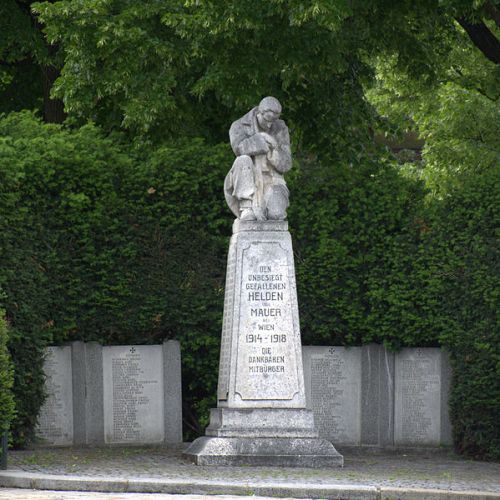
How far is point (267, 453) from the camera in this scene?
15633 mm

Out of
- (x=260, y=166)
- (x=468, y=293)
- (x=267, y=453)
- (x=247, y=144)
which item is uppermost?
(x=247, y=144)

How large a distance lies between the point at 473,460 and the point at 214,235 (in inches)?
180

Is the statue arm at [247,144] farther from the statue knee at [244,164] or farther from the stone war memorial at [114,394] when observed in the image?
the stone war memorial at [114,394]

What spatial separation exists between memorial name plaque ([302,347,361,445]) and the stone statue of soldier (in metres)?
3.12

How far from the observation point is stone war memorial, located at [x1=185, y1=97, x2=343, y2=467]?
15.7 metres

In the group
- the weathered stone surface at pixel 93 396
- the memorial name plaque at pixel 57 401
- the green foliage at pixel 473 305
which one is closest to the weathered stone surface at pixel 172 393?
the weathered stone surface at pixel 93 396

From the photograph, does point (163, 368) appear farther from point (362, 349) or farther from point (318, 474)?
point (318, 474)

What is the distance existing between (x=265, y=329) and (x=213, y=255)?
300 cm

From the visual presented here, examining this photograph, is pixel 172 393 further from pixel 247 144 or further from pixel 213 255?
pixel 247 144

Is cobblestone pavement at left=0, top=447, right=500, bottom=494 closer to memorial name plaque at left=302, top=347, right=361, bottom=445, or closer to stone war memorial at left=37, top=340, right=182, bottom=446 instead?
stone war memorial at left=37, top=340, right=182, bottom=446

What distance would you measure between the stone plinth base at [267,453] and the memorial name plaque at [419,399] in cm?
321

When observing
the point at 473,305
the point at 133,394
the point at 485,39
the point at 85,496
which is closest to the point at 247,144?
the point at 473,305

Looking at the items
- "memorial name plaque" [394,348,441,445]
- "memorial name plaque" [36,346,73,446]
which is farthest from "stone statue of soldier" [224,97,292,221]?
"memorial name plaque" [394,348,441,445]

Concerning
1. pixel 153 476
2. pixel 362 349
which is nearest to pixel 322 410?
pixel 362 349
